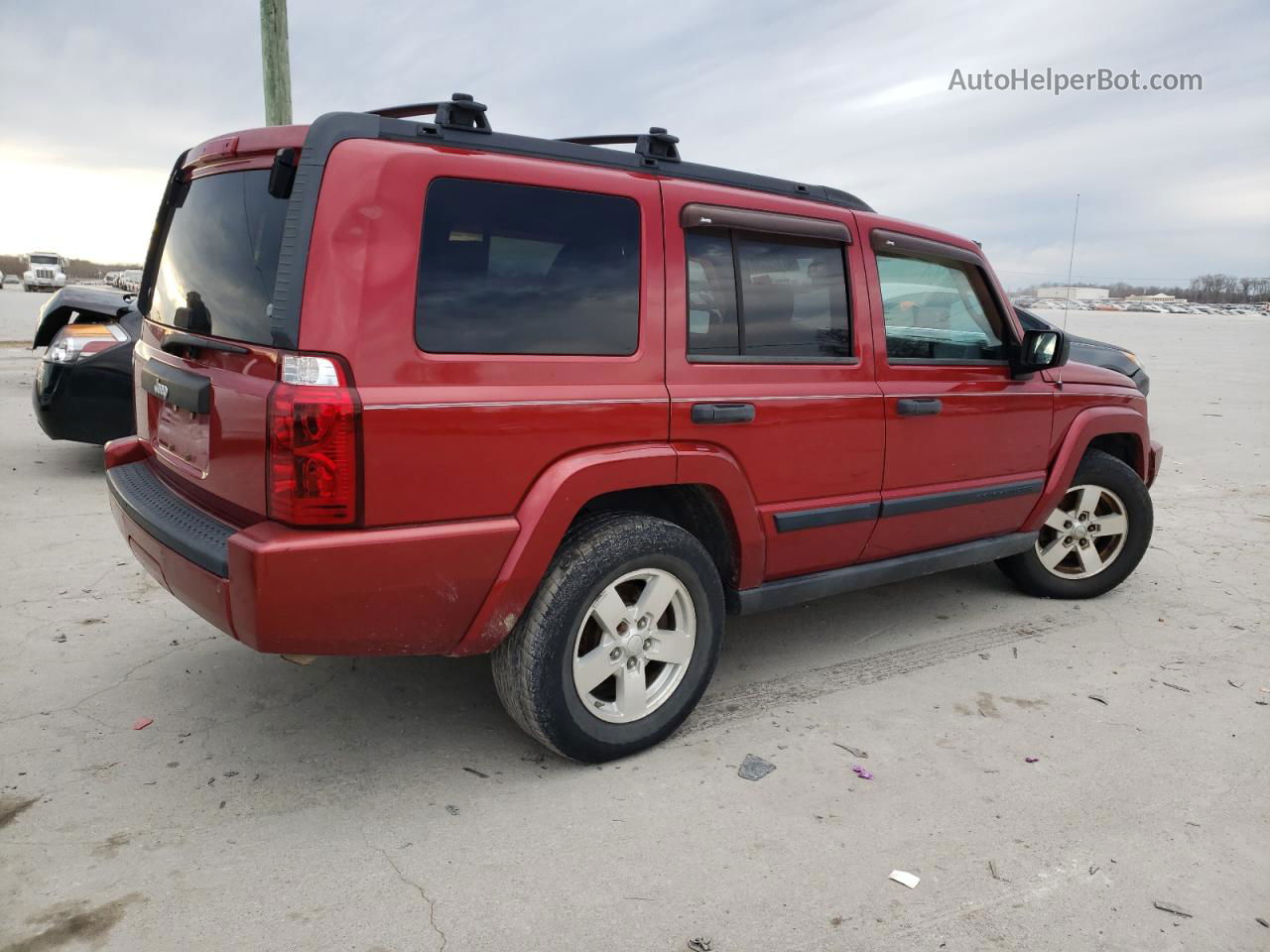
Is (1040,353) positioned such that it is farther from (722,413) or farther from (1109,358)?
(1109,358)

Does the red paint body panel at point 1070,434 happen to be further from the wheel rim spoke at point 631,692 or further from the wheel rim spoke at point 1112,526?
the wheel rim spoke at point 631,692

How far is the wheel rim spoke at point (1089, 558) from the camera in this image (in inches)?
190

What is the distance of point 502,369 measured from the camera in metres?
2.68

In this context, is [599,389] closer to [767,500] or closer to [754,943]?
[767,500]

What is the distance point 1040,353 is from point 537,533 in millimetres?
2677

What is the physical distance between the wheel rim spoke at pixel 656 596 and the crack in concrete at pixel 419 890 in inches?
41.0

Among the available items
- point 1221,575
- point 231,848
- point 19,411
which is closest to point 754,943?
point 231,848

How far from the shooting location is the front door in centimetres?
376

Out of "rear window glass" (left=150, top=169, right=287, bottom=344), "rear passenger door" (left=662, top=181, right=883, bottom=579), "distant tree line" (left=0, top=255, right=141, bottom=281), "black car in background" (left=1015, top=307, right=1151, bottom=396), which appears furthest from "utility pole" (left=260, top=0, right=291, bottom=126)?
"distant tree line" (left=0, top=255, right=141, bottom=281)

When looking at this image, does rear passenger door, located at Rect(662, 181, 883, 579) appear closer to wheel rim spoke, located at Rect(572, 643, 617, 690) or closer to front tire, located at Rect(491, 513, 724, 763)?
front tire, located at Rect(491, 513, 724, 763)

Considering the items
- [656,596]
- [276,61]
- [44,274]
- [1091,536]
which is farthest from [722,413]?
[44,274]

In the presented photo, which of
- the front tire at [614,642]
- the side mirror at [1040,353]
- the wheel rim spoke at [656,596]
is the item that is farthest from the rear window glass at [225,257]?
the side mirror at [1040,353]

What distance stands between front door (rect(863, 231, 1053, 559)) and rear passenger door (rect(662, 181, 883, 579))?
16 cm

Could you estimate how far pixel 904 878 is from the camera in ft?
8.18
